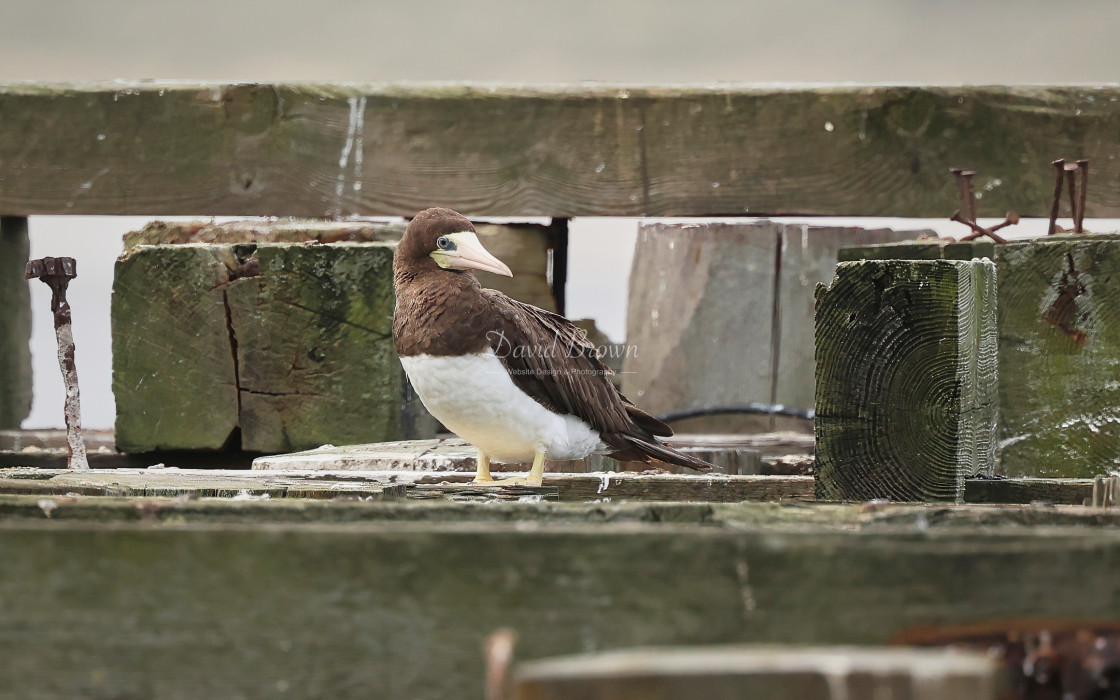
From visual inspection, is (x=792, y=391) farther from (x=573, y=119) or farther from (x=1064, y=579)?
(x=1064, y=579)

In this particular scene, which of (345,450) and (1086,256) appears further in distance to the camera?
(345,450)

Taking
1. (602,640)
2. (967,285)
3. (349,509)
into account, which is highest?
(967,285)

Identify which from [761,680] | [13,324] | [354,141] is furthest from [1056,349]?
[13,324]

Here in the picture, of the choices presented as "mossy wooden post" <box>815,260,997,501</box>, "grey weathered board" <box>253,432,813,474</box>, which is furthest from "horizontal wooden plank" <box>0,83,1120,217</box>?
"mossy wooden post" <box>815,260,997,501</box>

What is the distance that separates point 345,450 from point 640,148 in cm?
170

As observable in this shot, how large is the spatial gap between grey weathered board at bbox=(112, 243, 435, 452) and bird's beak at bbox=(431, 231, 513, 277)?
3.06ft

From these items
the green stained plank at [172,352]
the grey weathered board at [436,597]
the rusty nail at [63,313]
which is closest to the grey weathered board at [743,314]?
the green stained plank at [172,352]

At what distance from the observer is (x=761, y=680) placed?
3.90 ft

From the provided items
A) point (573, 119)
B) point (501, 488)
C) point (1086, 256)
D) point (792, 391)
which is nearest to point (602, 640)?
point (501, 488)

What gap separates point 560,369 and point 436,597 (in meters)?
2.49

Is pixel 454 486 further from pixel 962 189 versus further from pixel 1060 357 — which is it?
pixel 962 189

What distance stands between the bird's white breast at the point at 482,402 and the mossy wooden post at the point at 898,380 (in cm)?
111

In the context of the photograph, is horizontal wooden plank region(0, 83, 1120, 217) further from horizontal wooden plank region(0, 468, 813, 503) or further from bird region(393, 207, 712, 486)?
horizontal wooden plank region(0, 468, 813, 503)

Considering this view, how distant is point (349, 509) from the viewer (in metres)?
1.91
